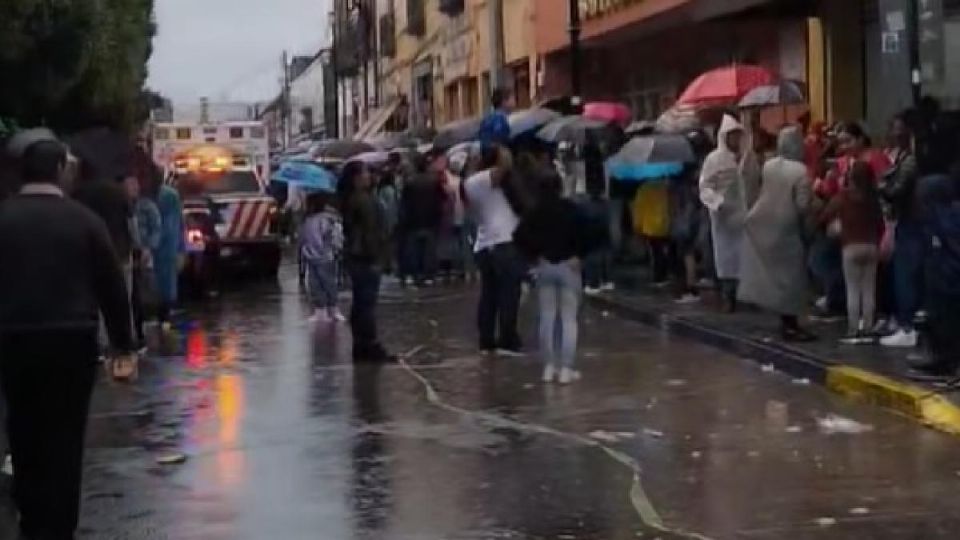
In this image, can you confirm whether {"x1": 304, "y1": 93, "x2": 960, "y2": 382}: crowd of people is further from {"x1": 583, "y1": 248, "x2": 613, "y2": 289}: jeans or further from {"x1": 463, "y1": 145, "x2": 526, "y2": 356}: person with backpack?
{"x1": 583, "y1": 248, "x2": 613, "y2": 289}: jeans

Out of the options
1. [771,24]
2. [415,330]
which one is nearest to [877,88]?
[771,24]

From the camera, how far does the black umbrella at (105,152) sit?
19.1 meters

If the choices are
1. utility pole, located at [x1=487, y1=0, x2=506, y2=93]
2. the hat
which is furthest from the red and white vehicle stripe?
the hat

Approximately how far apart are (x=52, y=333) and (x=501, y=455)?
402 cm

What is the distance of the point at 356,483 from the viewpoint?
10.9m

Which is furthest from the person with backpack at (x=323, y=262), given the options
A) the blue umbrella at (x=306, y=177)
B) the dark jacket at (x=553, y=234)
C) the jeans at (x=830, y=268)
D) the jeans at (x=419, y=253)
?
the dark jacket at (x=553, y=234)

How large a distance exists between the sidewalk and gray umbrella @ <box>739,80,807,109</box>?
7.22ft

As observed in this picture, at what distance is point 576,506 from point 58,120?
17.7 metres

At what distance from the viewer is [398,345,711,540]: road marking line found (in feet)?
31.4

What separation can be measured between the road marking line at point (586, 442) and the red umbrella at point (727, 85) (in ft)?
23.1

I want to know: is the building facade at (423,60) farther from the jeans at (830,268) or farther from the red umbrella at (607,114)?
the jeans at (830,268)

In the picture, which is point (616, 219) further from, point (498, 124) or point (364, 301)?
point (364, 301)

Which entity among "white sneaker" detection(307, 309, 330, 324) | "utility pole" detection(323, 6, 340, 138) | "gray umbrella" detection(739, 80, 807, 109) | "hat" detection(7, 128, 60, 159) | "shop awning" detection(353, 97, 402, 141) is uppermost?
"utility pole" detection(323, 6, 340, 138)

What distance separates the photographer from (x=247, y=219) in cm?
3020
